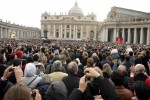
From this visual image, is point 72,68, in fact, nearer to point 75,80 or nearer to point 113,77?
point 75,80

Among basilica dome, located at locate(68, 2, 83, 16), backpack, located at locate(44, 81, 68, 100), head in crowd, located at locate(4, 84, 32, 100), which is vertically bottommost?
backpack, located at locate(44, 81, 68, 100)

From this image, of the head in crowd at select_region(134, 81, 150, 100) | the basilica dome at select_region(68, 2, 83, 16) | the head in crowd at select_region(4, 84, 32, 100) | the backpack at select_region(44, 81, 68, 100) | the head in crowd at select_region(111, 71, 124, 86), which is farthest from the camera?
the basilica dome at select_region(68, 2, 83, 16)

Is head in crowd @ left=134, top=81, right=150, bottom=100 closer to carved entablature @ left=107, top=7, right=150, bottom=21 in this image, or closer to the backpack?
the backpack

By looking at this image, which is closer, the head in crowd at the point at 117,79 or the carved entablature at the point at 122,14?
the head in crowd at the point at 117,79

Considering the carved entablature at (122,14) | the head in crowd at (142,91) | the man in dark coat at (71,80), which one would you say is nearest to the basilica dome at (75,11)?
the carved entablature at (122,14)

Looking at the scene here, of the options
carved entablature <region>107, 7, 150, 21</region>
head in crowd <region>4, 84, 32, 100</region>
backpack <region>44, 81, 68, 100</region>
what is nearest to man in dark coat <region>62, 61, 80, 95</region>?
backpack <region>44, 81, 68, 100</region>

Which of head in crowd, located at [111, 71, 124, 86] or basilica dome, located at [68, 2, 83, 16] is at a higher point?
basilica dome, located at [68, 2, 83, 16]

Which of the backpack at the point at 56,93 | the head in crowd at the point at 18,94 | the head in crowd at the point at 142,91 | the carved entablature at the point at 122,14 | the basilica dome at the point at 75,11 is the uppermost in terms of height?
the basilica dome at the point at 75,11

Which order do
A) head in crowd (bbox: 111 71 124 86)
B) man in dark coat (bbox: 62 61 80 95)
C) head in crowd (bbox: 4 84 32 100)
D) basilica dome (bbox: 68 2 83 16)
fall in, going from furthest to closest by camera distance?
1. basilica dome (bbox: 68 2 83 16)
2. man in dark coat (bbox: 62 61 80 95)
3. head in crowd (bbox: 111 71 124 86)
4. head in crowd (bbox: 4 84 32 100)

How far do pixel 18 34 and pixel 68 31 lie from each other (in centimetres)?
Answer: 2450

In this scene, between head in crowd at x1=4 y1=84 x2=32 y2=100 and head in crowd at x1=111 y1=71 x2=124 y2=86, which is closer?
head in crowd at x1=4 y1=84 x2=32 y2=100

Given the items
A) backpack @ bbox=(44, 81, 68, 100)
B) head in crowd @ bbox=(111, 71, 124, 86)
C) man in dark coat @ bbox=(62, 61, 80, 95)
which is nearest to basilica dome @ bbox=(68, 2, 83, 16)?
man in dark coat @ bbox=(62, 61, 80, 95)

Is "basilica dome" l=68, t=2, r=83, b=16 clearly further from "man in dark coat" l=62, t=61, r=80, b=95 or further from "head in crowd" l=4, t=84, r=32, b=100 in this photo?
"head in crowd" l=4, t=84, r=32, b=100

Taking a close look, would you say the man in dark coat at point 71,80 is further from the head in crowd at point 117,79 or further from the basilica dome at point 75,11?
the basilica dome at point 75,11
